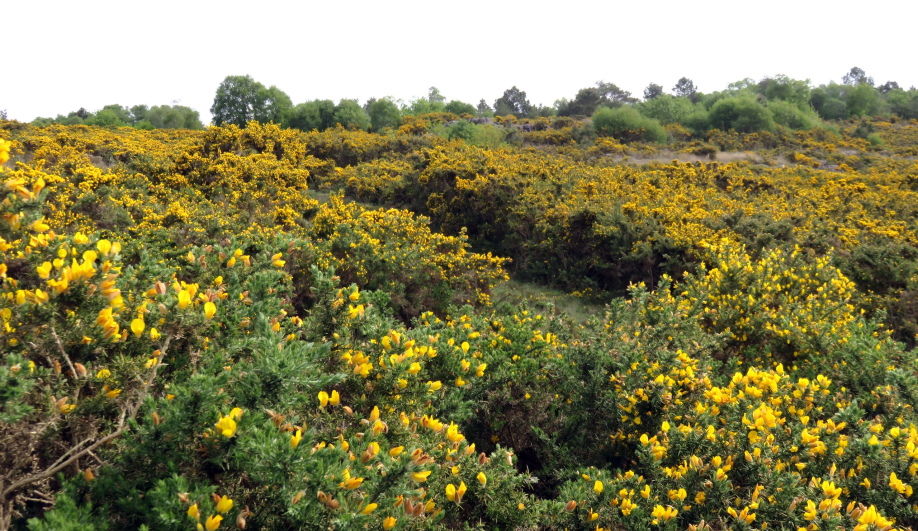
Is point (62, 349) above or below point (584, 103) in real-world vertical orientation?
below

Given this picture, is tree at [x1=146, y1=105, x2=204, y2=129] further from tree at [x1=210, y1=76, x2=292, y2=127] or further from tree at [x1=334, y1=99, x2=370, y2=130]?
tree at [x1=334, y1=99, x2=370, y2=130]

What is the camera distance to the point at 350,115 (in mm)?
30047

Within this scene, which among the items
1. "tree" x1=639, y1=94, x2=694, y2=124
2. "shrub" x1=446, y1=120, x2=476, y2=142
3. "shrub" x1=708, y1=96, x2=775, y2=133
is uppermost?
"tree" x1=639, y1=94, x2=694, y2=124

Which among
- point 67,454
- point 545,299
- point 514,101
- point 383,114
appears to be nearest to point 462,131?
point 383,114

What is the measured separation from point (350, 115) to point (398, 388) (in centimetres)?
3056

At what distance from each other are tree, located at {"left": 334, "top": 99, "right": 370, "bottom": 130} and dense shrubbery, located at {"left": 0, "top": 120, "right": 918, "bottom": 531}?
23093mm

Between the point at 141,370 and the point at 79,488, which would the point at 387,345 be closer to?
the point at 141,370

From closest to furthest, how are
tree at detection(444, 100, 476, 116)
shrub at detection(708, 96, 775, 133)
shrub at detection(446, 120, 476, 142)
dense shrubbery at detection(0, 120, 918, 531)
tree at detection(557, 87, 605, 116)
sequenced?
dense shrubbery at detection(0, 120, 918, 531), shrub at detection(446, 120, 476, 142), shrub at detection(708, 96, 775, 133), tree at detection(557, 87, 605, 116), tree at detection(444, 100, 476, 116)

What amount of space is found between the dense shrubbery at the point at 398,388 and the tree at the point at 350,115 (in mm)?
23093

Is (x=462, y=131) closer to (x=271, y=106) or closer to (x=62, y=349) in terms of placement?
(x=271, y=106)

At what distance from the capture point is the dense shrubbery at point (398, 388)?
1.35m

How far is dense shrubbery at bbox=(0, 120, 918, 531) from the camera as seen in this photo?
1.35 metres

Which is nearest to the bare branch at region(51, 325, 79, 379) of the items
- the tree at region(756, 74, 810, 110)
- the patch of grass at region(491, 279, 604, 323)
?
the patch of grass at region(491, 279, 604, 323)

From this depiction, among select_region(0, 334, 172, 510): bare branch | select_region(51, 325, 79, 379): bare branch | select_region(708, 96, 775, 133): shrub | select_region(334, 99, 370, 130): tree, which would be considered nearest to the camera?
select_region(0, 334, 172, 510): bare branch
